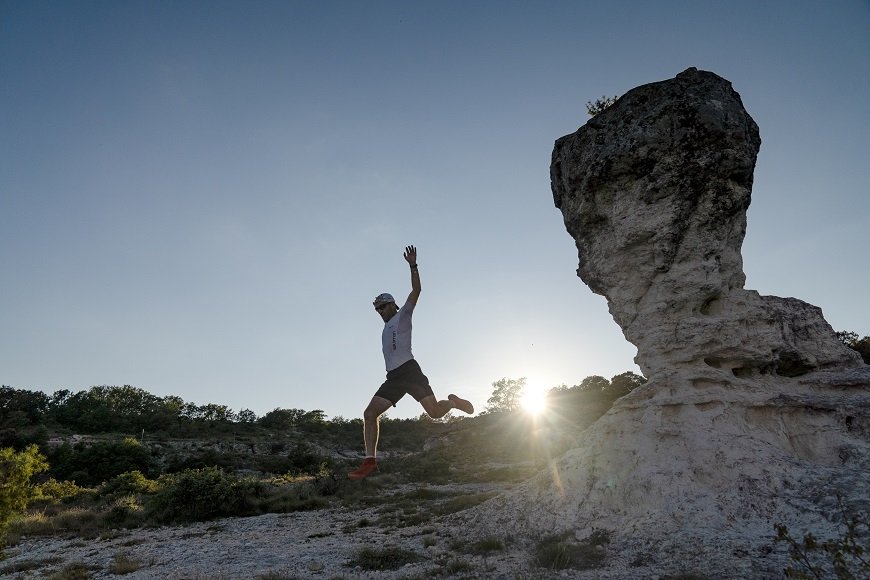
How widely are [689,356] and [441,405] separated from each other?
3765 millimetres

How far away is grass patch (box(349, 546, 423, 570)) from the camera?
6.03m

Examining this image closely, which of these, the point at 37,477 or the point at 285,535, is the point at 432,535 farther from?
the point at 37,477

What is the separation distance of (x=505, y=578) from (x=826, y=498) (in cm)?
370

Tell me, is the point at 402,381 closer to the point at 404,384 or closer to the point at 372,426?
the point at 404,384

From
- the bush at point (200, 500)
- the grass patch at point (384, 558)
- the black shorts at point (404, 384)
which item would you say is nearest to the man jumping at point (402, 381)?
the black shorts at point (404, 384)

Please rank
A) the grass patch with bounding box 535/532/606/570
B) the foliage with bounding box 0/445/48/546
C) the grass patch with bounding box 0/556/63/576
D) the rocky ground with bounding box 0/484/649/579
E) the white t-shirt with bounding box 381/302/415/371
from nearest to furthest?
the grass patch with bounding box 535/532/606/570
the rocky ground with bounding box 0/484/649/579
the foliage with bounding box 0/445/48/546
the white t-shirt with bounding box 381/302/415/371
the grass patch with bounding box 0/556/63/576

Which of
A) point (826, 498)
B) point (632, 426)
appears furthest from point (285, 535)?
point (826, 498)

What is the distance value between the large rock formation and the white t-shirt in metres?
3.20

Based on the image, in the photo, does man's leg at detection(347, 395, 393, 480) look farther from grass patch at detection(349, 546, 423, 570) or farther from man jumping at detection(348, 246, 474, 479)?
grass patch at detection(349, 546, 423, 570)

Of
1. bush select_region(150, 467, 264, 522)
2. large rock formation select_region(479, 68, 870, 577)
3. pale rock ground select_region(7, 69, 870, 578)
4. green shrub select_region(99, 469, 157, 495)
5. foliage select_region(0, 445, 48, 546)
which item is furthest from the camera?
green shrub select_region(99, 469, 157, 495)

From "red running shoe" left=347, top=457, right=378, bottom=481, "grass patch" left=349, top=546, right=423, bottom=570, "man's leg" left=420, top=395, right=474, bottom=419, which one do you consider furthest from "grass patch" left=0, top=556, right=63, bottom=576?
"man's leg" left=420, top=395, right=474, bottom=419

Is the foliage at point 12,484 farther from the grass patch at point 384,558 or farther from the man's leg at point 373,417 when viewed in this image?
the grass patch at point 384,558

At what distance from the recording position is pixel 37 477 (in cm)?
2256

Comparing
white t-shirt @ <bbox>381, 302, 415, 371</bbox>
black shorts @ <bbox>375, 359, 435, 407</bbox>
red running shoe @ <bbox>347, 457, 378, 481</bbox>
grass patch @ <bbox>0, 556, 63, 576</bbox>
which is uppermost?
white t-shirt @ <bbox>381, 302, 415, 371</bbox>
